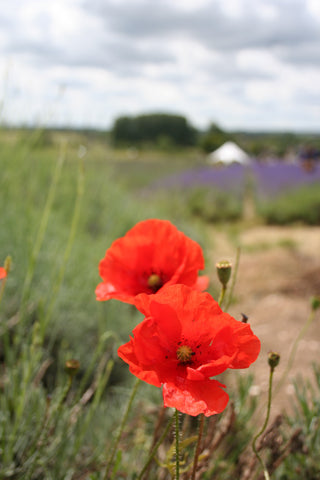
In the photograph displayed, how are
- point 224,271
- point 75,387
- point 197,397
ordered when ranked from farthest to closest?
point 75,387 < point 224,271 < point 197,397

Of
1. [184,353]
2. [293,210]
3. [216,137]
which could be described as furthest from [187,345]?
[216,137]

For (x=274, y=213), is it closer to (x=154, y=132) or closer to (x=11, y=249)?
(x=11, y=249)

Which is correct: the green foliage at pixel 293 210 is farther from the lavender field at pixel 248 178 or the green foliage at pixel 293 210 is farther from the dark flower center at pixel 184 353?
the dark flower center at pixel 184 353

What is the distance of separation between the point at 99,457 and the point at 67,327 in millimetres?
830

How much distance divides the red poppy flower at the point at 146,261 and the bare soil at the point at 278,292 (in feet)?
0.40

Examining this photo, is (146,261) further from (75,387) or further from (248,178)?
(248,178)

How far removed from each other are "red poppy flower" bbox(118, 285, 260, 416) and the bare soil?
284 millimetres

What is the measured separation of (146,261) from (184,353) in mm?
300

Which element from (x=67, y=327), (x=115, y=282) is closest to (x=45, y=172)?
(x=67, y=327)

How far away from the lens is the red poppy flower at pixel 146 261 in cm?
91

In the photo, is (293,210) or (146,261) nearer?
(146,261)

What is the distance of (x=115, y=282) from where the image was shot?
95cm

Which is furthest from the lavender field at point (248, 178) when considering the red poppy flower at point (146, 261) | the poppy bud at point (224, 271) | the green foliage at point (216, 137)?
the poppy bud at point (224, 271)

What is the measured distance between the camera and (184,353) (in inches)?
28.5
